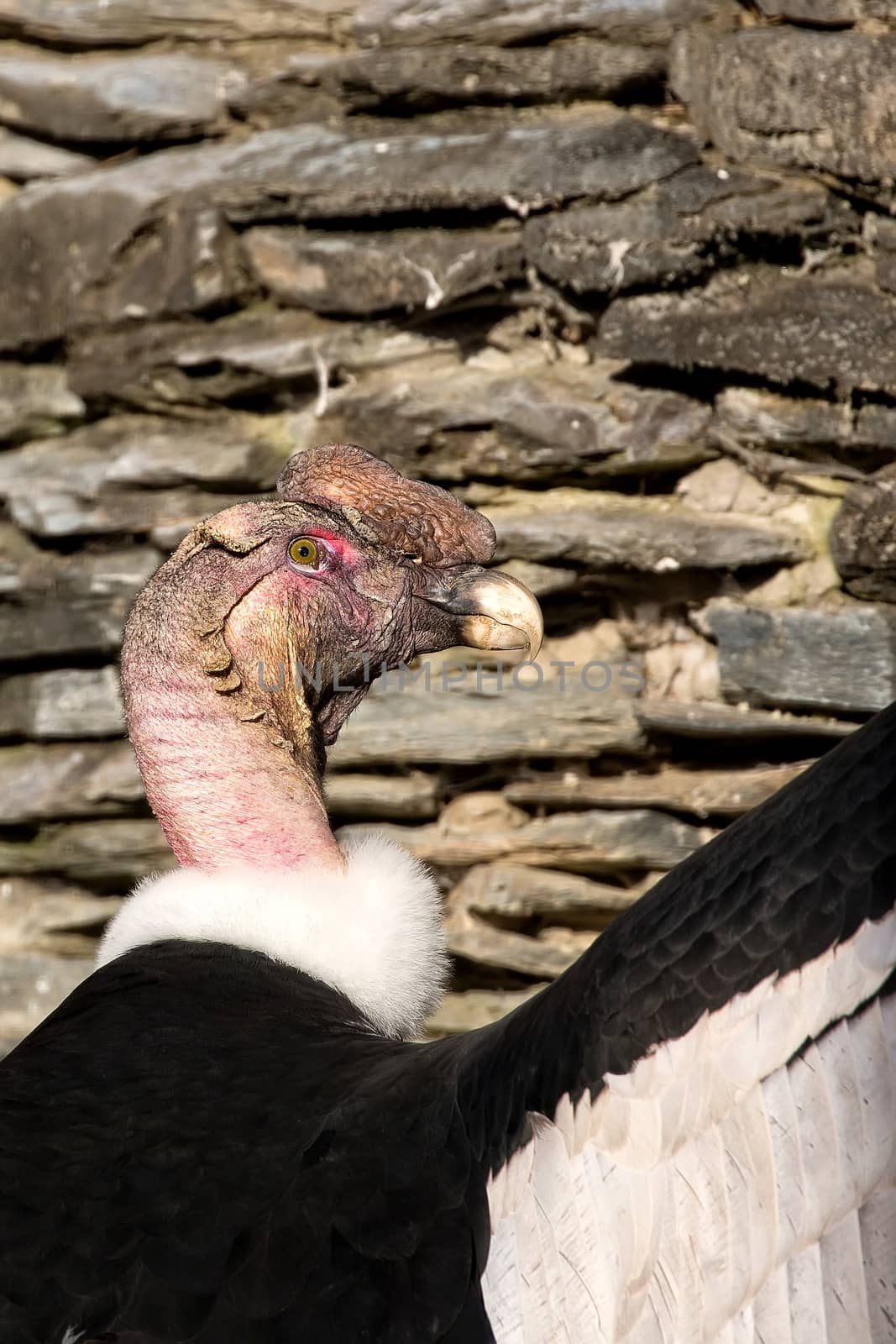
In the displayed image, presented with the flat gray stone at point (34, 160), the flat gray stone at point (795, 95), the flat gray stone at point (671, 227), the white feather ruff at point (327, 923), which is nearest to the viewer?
the white feather ruff at point (327, 923)

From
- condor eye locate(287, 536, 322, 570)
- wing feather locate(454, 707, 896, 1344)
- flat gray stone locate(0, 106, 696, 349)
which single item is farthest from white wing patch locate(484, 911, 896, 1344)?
flat gray stone locate(0, 106, 696, 349)

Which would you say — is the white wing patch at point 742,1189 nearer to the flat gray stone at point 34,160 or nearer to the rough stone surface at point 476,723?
the rough stone surface at point 476,723

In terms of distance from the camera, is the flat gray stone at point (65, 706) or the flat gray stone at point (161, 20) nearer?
the flat gray stone at point (161, 20)

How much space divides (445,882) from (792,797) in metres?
2.83

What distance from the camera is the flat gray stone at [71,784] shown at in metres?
4.95

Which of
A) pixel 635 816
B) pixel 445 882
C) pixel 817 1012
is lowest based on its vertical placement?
pixel 445 882

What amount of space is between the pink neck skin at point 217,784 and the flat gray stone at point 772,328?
6.20 feet

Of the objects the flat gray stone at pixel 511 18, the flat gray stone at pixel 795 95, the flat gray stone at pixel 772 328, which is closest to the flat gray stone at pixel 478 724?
the flat gray stone at pixel 772 328

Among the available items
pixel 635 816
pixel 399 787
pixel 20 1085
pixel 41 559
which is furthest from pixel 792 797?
pixel 41 559

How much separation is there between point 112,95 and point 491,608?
2.77 meters

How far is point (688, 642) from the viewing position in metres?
4.57

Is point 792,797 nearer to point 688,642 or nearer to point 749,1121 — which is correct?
point 749,1121

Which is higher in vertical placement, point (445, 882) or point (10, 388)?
point (10, 388)

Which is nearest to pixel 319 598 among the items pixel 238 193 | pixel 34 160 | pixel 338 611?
pixel 338 611
